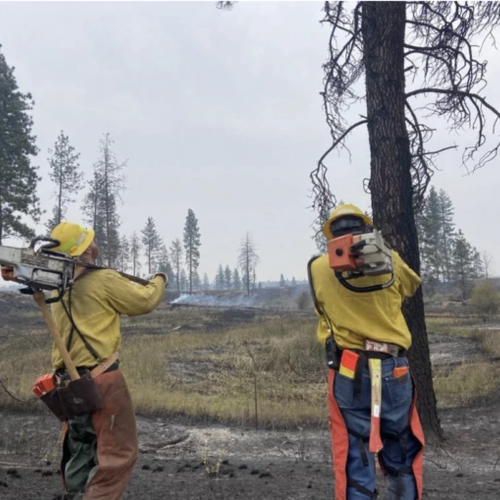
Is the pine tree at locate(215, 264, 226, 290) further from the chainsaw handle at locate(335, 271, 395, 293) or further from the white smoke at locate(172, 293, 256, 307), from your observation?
the chainsaw handle at locate(335, 271, 395, 293)

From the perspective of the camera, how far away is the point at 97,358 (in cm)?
337

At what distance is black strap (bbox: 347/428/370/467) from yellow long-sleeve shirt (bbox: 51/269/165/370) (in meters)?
1.47

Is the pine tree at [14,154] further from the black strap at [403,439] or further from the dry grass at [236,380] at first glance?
the black strap at [403,439]

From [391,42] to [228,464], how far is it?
4896 mm

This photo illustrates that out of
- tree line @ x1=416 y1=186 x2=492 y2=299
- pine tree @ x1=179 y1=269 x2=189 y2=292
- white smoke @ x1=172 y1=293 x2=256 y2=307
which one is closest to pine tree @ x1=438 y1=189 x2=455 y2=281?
tree line @ x1=416 y1=186 x2=492 y2=299

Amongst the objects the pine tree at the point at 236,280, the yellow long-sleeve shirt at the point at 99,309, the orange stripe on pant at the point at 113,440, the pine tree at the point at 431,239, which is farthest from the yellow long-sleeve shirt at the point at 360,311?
the pine tree at the point at 236,280

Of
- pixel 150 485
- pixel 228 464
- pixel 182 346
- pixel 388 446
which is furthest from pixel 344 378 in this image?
pixel 182 346

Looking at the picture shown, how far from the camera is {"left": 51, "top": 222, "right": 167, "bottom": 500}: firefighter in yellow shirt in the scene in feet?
10.8

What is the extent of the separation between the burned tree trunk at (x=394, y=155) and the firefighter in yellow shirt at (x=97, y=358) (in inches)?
129

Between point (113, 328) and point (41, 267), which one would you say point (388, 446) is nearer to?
point (113, 328)

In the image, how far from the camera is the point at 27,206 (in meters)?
32.1

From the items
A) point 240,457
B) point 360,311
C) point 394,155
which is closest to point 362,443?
point 360,311

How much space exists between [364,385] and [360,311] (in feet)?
1.35

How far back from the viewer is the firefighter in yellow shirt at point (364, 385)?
115 inches
